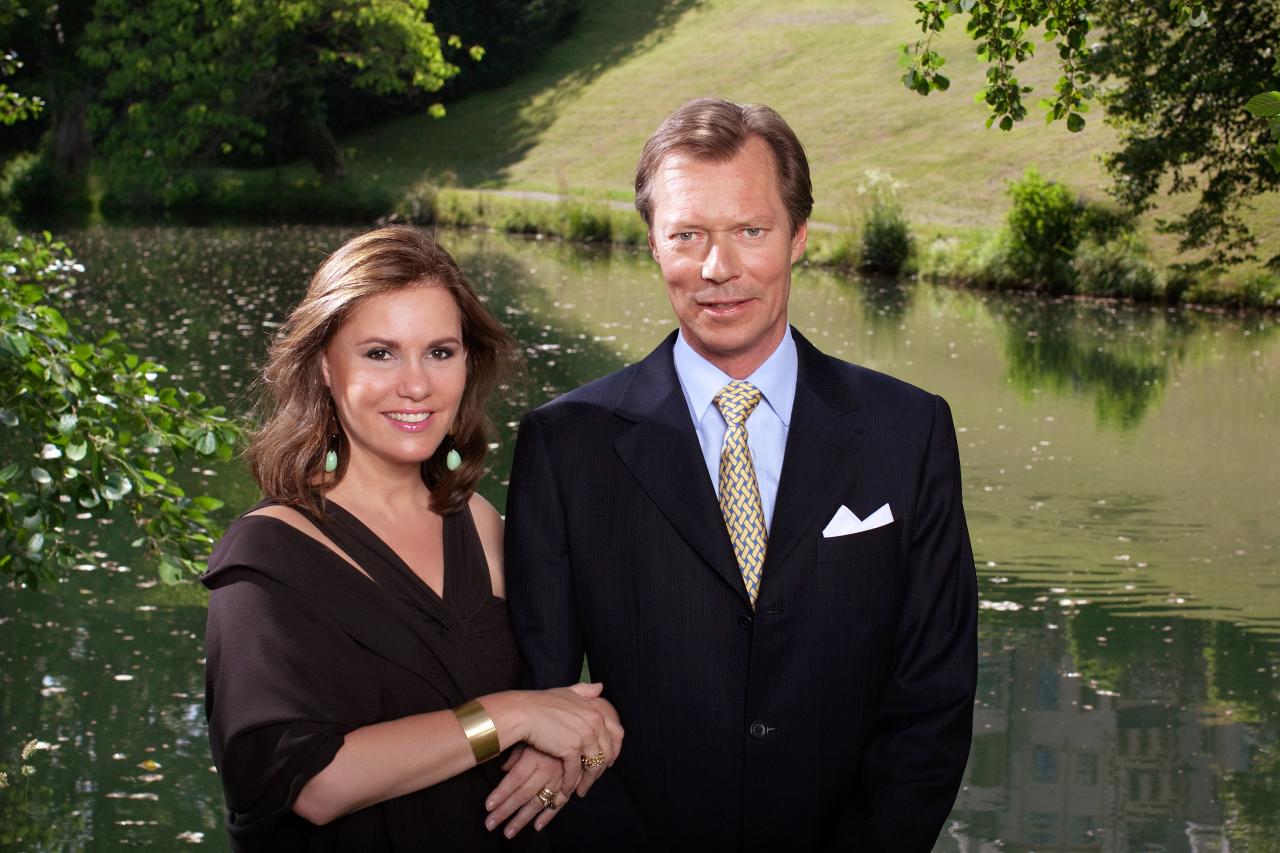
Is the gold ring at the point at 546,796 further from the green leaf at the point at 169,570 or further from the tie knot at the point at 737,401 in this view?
the green leaf at the point at 169,570

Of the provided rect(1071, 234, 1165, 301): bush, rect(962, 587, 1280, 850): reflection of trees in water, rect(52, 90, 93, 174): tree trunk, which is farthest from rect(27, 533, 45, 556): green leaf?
rect(52, 90, 93, 174): tree trunk

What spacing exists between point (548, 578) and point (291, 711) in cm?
49

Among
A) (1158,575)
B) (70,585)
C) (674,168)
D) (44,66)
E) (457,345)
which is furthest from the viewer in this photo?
(44,66)

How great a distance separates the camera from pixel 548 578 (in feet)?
8.50

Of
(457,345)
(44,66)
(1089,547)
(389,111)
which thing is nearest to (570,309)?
(1089,547)

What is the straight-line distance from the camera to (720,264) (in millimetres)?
2482

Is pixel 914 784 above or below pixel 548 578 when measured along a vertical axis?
below

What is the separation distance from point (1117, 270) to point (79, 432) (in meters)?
20.3

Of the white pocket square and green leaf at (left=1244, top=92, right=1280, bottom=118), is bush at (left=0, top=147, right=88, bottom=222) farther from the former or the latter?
green leaf at (left=1244, top=92, right=1280, bottom=118)

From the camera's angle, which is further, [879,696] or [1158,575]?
[1158,575]

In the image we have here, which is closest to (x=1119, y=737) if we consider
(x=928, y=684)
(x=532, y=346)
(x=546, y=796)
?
(x=928, y=684)

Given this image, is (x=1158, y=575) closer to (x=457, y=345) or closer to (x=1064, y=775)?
(x=1064, y=775)

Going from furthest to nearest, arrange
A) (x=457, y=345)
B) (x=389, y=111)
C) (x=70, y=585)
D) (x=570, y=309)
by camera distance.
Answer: (x=389, y=111)
(x=570, y=309)
(x=70, y=585)
(x=457, y=345)

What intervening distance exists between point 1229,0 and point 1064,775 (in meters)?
14.7
